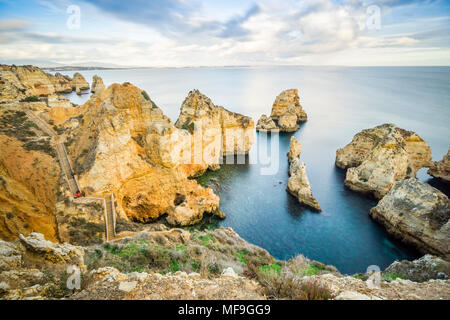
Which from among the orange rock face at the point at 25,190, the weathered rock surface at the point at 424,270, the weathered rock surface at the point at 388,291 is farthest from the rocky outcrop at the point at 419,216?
the orange rock face at the point at 25,190

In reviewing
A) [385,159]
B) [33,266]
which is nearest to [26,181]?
[33,266]

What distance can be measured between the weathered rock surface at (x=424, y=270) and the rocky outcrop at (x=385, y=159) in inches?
699

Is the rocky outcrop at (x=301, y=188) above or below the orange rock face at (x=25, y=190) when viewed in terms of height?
below

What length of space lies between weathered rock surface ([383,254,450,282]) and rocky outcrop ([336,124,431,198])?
1776 centimetres

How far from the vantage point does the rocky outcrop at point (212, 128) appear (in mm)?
34844

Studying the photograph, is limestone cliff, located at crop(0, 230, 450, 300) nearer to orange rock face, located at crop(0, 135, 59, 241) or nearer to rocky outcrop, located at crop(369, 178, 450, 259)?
orange rock face, located at crop(0, 135, 59, 241)

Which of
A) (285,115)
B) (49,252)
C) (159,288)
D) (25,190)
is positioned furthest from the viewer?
(285,115)

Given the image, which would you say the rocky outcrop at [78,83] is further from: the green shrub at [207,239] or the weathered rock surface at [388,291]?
the weathered rock surface at [388,291]

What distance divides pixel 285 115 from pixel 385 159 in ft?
118

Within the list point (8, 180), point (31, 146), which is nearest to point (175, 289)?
point (8, 180)

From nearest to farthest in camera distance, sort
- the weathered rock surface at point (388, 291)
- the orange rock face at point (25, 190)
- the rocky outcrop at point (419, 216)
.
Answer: the weathered rock surface at point (388, 291) → the orange rock face at point (25, 190) → the rocky outcrop at point (419, 216)

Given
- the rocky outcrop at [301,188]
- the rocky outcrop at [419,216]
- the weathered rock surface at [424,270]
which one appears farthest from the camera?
the rocky outcrop at [301,188]

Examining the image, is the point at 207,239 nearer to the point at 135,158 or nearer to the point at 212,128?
the point at 135,158

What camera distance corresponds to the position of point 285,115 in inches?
2382
